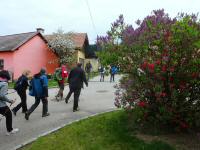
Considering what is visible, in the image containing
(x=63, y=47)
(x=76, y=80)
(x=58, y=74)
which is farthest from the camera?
(x=63, y=47)

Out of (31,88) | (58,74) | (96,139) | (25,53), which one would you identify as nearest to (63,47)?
(25,53)

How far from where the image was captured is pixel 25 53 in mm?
29359

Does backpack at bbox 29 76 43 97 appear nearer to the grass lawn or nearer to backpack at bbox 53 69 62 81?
the grass lawn

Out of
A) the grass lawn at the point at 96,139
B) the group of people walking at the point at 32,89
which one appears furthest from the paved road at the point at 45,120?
the grass lawn at the point at 96,139

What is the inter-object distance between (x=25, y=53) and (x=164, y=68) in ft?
81.6

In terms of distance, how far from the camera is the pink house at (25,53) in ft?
90.7

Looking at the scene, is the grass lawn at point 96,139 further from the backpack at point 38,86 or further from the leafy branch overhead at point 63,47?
the leafy branch overhead at point 63,47

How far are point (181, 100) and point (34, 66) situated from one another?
87.4 feet

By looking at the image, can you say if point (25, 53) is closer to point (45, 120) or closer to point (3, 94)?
point (45, 120)

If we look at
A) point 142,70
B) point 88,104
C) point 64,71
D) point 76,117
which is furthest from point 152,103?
point 64,71

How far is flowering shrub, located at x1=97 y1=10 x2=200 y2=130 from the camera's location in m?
6.13

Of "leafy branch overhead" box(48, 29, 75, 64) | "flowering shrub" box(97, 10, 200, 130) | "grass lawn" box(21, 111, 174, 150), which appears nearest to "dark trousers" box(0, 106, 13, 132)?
"grass lawn" box(21, 111, 174, 150)

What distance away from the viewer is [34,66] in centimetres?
3162

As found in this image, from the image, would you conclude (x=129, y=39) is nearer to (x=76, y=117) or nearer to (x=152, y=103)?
(x=152, y=103)
